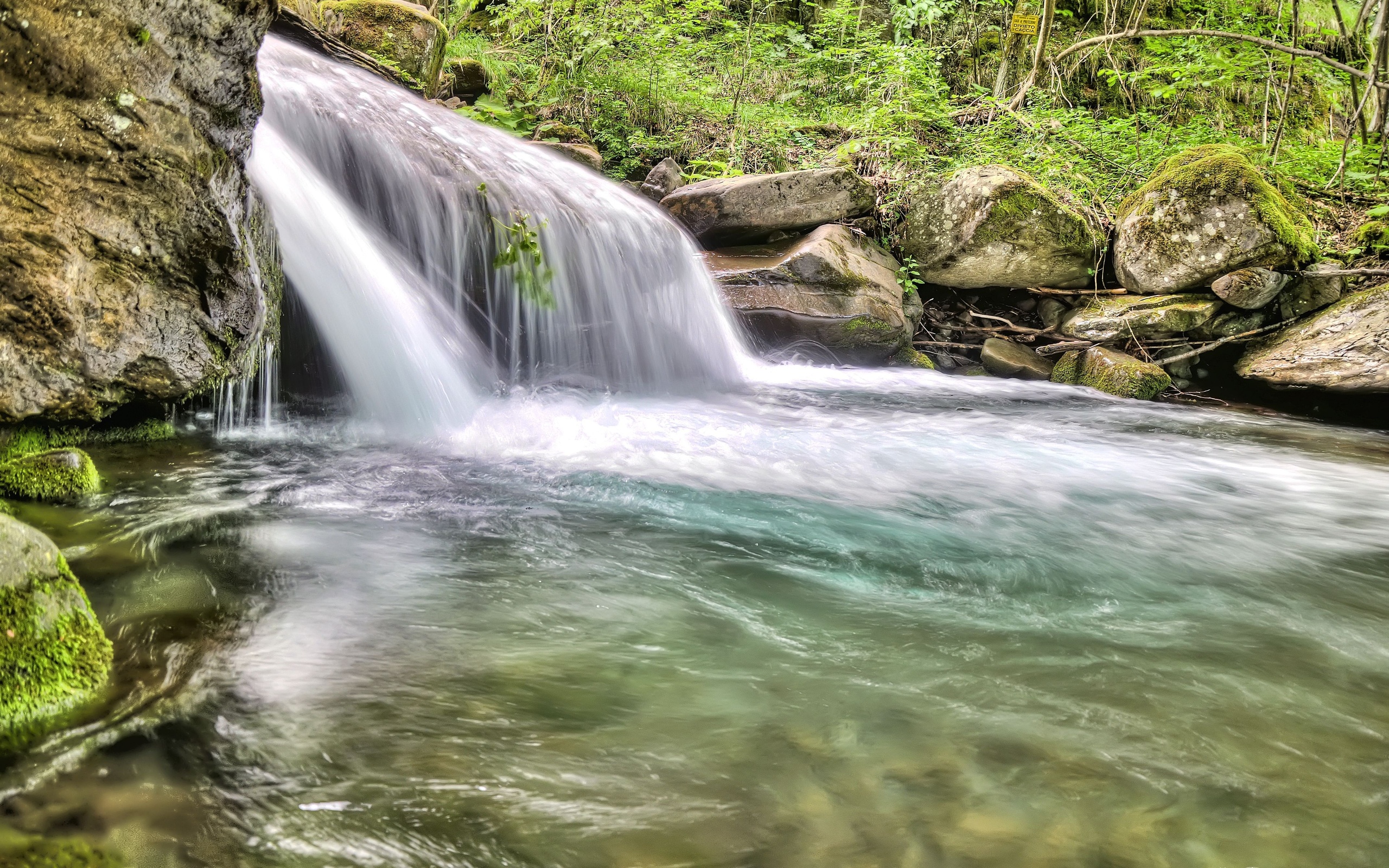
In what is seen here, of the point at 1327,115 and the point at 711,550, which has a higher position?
the point at 1327,115

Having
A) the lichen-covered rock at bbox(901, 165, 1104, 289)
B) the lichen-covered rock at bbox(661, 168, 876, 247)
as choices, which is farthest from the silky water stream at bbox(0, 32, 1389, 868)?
the lichen-covered rock at bbox(661, 168, 876, 247)

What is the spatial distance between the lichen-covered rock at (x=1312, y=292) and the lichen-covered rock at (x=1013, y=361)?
2.03 metres

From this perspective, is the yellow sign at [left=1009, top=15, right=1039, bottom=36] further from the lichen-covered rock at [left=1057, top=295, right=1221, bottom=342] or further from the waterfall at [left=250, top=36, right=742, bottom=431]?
the waterfall at [left=250, top=36, right=742, bottom=431]

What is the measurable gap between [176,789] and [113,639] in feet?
2.09

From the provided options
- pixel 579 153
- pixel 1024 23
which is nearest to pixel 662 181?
pixel 579 153

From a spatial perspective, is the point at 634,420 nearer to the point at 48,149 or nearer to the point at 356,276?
the point at 356,276

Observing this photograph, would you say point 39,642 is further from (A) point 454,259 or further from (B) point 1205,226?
(B) point 1205,226

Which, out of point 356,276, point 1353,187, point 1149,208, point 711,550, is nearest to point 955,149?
point 1149,208

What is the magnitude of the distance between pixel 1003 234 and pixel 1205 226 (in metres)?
1.78

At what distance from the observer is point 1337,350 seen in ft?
20.6

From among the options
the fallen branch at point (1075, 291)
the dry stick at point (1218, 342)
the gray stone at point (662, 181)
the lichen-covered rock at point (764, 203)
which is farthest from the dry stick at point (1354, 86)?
the gray stone at point (662, 181)

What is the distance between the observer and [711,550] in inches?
114

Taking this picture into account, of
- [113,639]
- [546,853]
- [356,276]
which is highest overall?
[356,276]

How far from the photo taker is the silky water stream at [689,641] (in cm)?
136
